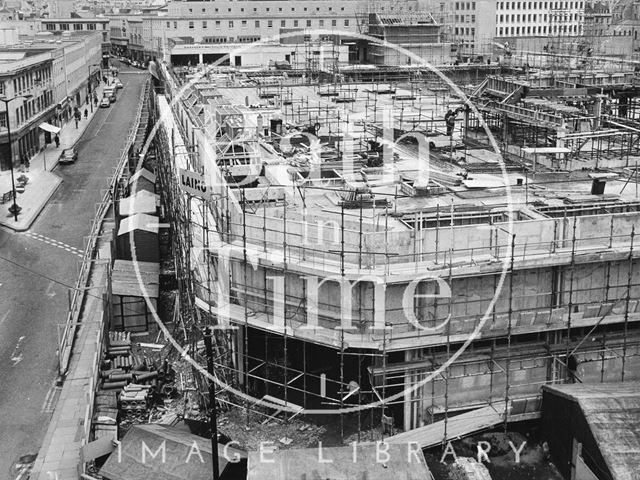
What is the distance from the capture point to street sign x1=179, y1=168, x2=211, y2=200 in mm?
27156

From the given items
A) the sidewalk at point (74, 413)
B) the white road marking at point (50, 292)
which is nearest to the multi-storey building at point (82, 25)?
the white road marking at point (50, 292)

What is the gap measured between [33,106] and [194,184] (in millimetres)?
36930

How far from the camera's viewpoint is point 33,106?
66000 mm

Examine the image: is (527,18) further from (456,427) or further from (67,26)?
(456,427)

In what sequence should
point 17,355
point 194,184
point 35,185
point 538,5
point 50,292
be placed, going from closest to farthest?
point 17,355
point 194,184
point 50,292
point 35,185
point 538,5

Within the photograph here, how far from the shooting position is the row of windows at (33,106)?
203 feet

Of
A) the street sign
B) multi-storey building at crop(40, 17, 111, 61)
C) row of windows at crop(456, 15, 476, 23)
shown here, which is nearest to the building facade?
multi-storey building at crop(40, 17, 111, 61)

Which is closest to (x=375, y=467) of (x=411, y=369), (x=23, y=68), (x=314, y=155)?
(x=411, y=369)

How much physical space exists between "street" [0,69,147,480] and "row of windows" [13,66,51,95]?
254 inches

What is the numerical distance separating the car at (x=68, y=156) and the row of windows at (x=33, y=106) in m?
3.51

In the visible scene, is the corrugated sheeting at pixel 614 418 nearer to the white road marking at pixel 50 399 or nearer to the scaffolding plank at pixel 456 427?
the scaffolding plank at pixel 456 427

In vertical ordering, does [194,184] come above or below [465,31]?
below

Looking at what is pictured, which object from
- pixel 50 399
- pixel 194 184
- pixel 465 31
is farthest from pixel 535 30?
pixel 50 399

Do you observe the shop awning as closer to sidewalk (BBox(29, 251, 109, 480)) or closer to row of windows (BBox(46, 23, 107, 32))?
sidewalk (BBox(29, 251, 109, 480))
